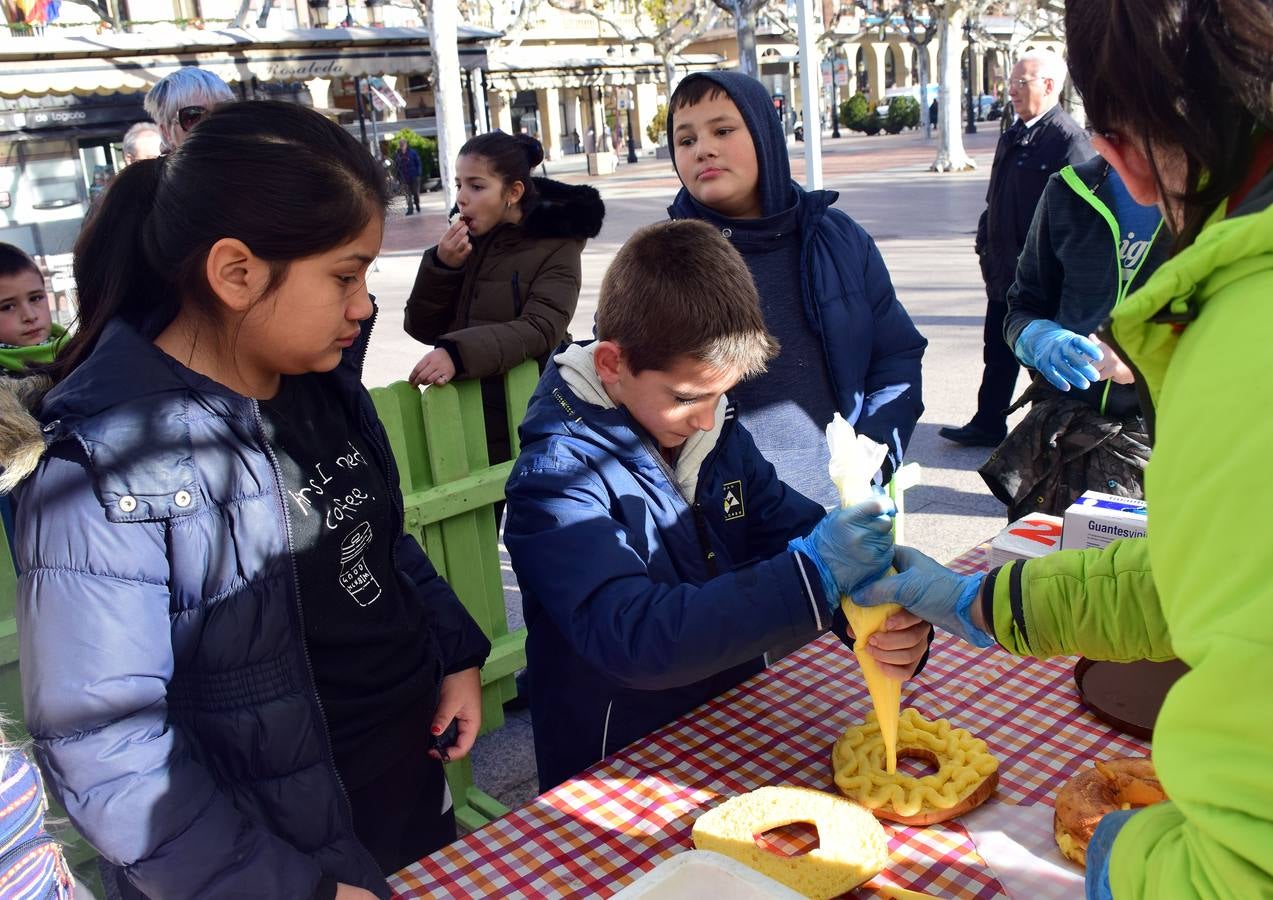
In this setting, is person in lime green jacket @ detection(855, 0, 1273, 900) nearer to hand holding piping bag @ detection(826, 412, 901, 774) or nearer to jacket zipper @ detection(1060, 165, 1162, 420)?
hand holding piping bag @ detection(826, 412, 901, 774)

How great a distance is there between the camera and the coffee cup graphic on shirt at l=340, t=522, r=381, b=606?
5.61ft

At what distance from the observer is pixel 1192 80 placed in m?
0.97

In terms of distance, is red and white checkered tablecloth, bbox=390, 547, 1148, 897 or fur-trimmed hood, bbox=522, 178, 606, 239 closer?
red and white checkered tablecloth, bbox=390, 547, 1148, 897

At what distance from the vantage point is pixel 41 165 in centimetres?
1454

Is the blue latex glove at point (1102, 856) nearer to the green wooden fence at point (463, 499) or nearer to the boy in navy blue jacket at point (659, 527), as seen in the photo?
the boy in navy blue jacket at point (659, 527)

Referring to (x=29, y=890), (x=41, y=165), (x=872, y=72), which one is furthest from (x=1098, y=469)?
A: (x=872, y=72)

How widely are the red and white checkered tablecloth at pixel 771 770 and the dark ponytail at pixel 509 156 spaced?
7.44 feet

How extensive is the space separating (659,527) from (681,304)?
410 millimetres

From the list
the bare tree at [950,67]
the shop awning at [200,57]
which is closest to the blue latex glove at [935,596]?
the shop awning at [200,57]

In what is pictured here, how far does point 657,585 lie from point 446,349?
5.86ft

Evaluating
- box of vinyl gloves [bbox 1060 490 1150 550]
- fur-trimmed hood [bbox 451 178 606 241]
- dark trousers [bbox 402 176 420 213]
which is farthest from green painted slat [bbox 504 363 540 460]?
dark trousers [bbox 402 176 420 213]

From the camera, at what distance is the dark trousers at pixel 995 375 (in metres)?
5.87

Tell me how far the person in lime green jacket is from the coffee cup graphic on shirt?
1.14 m

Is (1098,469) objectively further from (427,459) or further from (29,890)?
(29,890)
